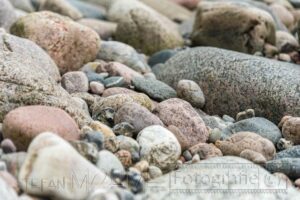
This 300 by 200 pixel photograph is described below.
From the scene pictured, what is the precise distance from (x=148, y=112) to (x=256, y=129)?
1155 millimetres

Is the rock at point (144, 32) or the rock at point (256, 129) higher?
the rock at point (256, 129)

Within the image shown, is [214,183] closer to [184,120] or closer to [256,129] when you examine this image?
[184,120]

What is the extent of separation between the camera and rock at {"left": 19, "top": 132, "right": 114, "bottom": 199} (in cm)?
375

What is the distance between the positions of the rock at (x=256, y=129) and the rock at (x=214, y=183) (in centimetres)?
146

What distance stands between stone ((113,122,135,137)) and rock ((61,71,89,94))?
1.60 metres

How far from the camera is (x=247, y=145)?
16.9 feet

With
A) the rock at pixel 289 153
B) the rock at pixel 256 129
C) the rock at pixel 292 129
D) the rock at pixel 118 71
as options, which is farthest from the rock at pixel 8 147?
the rock at pixel 118 71

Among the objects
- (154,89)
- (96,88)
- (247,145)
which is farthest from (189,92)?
(247,145)

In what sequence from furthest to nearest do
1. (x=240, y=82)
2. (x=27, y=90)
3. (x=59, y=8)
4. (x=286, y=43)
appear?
1. (x=59, y=8)
2. (x=286, y=43)
3. (x=240, y=82)
4. (x=27, y=90)

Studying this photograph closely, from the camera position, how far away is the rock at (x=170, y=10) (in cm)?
1364

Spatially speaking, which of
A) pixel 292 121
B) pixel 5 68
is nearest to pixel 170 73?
pixel 292 121

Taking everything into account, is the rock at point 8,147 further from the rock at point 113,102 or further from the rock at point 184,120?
the rock at point 184,120

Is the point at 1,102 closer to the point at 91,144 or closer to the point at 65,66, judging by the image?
the point at 91,144

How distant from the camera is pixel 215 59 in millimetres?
7195
